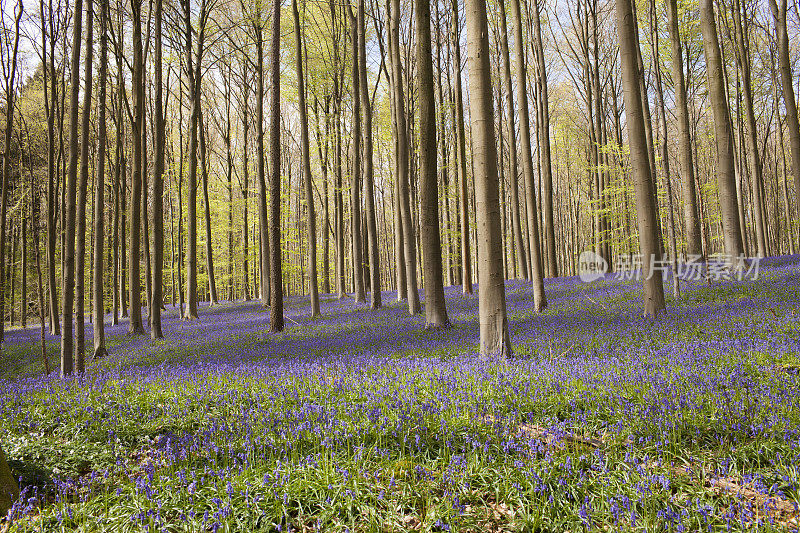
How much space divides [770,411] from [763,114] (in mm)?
37292

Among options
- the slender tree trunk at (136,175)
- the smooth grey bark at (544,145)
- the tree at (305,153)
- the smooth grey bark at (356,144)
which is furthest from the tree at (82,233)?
the smooth grey bark at (544,145)

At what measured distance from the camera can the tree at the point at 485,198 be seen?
6.44m

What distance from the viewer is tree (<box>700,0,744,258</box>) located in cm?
1198

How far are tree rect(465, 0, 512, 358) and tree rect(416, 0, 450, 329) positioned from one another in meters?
3.56

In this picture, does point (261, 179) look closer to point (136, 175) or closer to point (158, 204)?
point (158, 204)

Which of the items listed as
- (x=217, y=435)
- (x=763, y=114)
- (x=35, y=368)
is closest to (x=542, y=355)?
(x=217, y=435)

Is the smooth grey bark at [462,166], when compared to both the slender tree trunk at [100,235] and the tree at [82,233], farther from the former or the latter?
the tree at [82,233]

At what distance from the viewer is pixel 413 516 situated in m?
2.87

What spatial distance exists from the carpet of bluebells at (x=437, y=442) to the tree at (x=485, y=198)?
1.91 feet

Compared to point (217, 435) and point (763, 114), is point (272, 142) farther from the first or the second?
point (763, 114)

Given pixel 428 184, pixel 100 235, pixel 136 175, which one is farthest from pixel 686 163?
pixel 136 175

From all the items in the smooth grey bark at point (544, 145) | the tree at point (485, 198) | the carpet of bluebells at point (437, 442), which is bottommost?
the carpet of bluebells at point (437, 442)

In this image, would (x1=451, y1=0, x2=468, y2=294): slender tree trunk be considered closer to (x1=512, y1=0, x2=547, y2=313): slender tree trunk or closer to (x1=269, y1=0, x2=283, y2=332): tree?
(x1=512, y1=0, x2=547, y2=313): slender tree trunk

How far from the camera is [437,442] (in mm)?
3785
